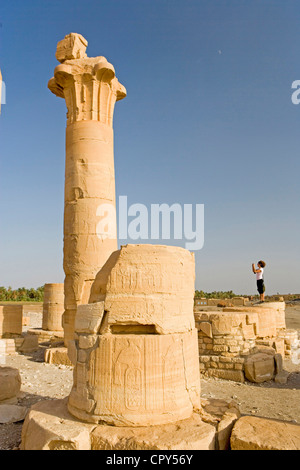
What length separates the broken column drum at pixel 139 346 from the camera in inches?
154

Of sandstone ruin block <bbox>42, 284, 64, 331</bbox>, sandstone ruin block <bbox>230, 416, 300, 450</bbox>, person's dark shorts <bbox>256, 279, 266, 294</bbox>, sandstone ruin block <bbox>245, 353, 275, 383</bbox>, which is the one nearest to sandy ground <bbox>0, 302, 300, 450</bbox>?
sandstone ruin block <bbox>245, 353, 275, 383</bbox>

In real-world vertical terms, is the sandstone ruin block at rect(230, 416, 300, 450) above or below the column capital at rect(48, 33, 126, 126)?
below

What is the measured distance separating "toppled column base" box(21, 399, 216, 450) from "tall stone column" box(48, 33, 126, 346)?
5.24m

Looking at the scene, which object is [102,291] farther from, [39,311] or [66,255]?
[39,311]

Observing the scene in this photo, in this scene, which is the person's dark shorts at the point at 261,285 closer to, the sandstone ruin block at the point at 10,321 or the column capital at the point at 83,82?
the column capital at the point at 83,82

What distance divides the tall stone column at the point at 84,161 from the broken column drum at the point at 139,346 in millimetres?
4840

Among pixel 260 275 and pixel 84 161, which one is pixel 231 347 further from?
pixel 84 161

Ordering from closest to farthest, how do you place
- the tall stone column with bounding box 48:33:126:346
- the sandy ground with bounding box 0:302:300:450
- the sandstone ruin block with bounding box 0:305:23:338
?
the sandy ground with bounding box 0:302:300:450, the tall stone column with bounding box 48:33:126:346, the sandstone ruin block with bounding box 0:305:23:338

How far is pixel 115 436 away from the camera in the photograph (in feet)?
12.0

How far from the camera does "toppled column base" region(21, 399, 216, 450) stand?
3543 mm

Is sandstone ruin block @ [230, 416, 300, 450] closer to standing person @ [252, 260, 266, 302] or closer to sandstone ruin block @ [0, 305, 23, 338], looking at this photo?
standing person @ [252, 260, 266, 302]

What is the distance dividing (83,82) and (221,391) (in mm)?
8024

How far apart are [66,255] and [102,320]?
556 centimetres

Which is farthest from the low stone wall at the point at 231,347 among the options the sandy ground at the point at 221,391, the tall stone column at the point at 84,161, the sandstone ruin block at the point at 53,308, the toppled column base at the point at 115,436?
the sandstone ruin block at the point at 53,308
